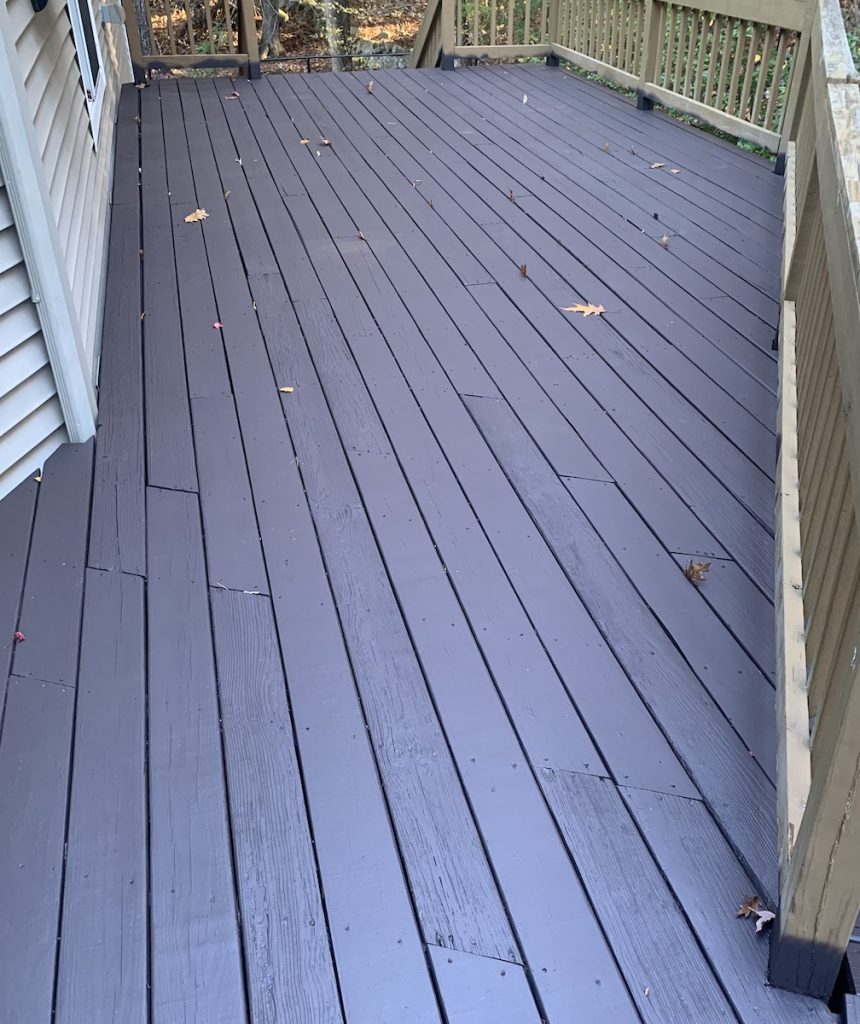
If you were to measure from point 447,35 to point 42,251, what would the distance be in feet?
19.1

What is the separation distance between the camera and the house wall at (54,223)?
2.36 m

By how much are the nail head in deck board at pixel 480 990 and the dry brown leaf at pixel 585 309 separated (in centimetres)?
248

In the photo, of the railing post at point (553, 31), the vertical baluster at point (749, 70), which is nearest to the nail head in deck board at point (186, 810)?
the vertical baluster at point (749, 70)

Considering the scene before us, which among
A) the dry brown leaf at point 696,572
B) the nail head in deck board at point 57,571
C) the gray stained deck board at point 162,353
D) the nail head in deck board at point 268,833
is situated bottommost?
the nail head in deck board at point 268,833

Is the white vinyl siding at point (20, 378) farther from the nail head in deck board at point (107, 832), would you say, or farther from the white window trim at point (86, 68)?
the white window trim at point (86, 68)

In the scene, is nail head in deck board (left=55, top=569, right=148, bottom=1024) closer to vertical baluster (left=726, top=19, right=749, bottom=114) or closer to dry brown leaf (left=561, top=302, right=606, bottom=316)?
dry brown leaf (left=561, top=302, right=606, bottom=316)

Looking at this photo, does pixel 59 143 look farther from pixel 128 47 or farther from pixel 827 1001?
Result: pixel 128 47

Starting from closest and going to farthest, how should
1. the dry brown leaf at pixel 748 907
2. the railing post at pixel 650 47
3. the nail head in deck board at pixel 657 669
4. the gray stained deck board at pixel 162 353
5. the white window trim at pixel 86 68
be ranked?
the dry brown leaf at pixel 748 907
the nail head in deck board at pixel 657 669
the gray stained deck board at pixel 162 353
the white window trim at pixel 86 68
the railing post at pixel 650 47

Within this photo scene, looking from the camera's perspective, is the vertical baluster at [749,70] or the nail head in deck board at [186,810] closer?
the nail head in deck board at [186,810]

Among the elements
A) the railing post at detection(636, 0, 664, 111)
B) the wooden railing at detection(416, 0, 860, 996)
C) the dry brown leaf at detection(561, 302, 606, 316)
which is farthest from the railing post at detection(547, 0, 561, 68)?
the dry brown leaf at detection(561, 302, 606, 316)

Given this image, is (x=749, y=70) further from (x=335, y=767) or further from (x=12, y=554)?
(x=335, y=767)

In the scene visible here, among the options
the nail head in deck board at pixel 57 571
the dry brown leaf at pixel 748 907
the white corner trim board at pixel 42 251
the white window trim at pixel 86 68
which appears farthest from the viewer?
the white window trim at pixel 86 68

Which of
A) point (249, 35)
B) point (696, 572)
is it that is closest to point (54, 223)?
point (696, 572)

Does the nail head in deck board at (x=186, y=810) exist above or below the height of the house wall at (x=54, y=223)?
below
